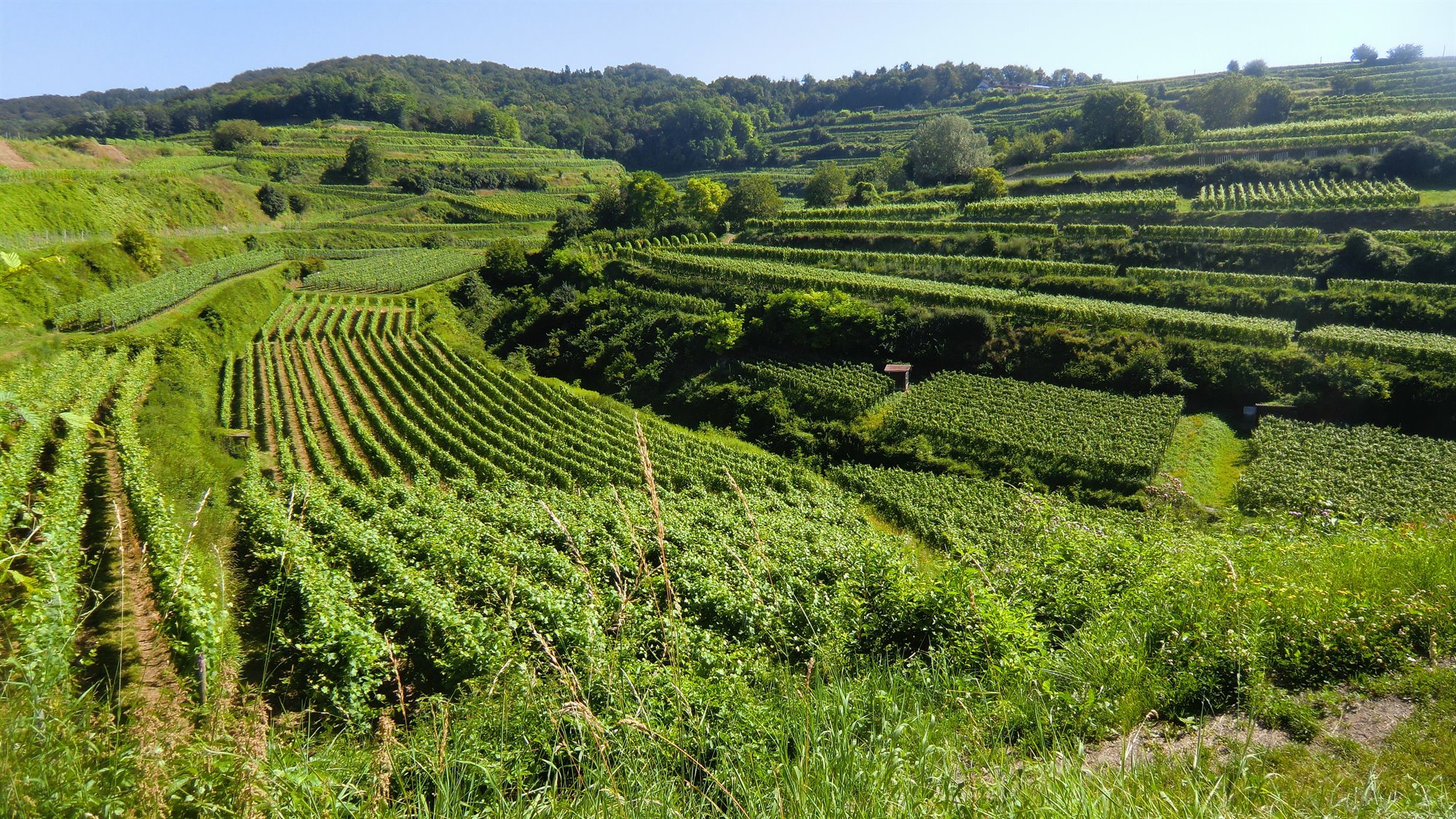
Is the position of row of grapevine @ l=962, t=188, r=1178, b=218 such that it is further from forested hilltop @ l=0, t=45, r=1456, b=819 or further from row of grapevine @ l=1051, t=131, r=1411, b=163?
row of grapevine @ l=1051, t=131, r=1411, b=163

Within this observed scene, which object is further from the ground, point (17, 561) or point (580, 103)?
point (580, 103)

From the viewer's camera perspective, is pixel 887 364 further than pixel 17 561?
Yes

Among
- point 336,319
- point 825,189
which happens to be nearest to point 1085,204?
point 825,189

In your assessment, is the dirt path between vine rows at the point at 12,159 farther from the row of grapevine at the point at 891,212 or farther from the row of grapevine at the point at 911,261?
the row of grapevine at the point at 891,212

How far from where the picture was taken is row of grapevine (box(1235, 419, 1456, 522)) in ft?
62.3

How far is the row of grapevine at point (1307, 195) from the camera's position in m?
39.8

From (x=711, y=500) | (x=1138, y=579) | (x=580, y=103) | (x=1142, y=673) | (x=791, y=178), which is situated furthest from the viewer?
(x=580, y=103)

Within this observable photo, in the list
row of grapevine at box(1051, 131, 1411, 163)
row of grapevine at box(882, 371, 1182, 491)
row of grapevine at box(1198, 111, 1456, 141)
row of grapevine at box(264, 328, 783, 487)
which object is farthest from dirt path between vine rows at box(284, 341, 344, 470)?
row of grapevine at box(1198, 111, 1456, 141)

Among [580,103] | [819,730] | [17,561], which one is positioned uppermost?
[580,103]

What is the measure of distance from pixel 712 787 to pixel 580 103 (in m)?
176

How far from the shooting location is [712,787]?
12.1ft

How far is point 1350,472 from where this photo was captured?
21.2 meters

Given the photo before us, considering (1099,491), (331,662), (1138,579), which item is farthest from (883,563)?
(1099,491)

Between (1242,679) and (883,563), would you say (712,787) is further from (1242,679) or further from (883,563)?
(883,563)
